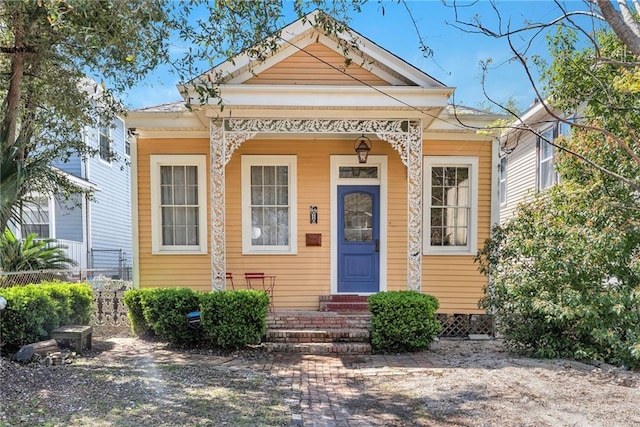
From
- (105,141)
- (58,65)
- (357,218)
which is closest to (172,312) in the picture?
(357,218)

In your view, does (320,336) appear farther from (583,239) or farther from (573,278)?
(583,239)

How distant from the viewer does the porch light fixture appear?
7.32m

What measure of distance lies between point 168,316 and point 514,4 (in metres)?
6.65

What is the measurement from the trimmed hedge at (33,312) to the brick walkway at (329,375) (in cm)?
299

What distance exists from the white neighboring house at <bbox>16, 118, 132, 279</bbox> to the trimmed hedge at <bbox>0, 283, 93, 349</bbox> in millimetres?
4745

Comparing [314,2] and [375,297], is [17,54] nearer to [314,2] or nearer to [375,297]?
[314,2]

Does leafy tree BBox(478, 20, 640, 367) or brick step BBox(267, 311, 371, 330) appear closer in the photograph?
leafy tree BBox(478, 20, 640, 367)

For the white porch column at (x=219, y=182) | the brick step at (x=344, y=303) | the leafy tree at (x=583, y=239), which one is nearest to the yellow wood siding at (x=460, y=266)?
the brick step at (x=344, y=303)

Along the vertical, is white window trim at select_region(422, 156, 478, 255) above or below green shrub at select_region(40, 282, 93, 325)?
above

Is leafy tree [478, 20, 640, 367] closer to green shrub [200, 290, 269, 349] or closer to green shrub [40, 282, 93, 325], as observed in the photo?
green shrub [200, 290, 269, 349]

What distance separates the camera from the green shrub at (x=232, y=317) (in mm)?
5848

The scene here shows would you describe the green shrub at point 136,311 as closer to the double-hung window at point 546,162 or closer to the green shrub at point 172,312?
the green shrub at point 172,312

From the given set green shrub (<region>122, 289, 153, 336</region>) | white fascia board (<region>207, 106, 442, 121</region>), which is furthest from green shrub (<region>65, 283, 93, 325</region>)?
white fascia board (<region>207, 106, 442, 121</region>)

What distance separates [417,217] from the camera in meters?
6.41
